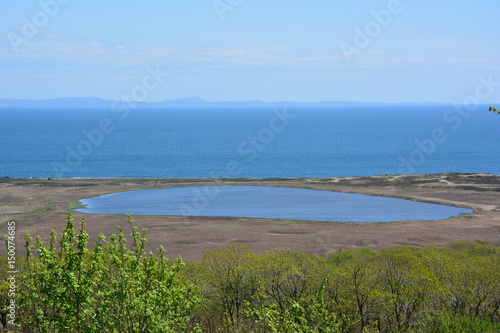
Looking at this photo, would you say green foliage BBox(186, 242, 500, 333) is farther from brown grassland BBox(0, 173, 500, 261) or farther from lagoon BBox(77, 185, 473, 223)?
lagoon BBox(77, 185, 473, 223)

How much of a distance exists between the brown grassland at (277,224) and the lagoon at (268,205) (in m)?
3.93

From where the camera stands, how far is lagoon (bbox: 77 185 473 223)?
88.9m

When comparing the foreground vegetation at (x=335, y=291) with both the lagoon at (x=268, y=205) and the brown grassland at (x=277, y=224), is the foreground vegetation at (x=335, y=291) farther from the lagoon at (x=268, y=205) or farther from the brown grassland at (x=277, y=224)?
the lagoon at (x=268, y=205)

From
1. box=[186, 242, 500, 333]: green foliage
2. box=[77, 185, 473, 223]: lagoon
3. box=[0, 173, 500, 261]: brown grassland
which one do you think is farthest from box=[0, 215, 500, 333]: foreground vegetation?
box=[77, 185, 473, 223]: lagoon

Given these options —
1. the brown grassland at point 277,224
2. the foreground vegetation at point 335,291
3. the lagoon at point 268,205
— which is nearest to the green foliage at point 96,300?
the foreground vegetation at point 335,291

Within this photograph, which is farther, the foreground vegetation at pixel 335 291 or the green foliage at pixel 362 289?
the green foliage at pixel 362 289

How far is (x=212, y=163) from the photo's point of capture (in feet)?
573

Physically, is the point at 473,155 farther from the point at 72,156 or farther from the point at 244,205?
the point at 72,156

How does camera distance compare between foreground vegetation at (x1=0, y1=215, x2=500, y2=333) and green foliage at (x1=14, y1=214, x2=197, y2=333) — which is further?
foreground vegetation at (x1=0, y1=215, x2=500, y2=333)

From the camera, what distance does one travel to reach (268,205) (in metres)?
98.1

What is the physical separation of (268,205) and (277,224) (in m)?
17.2

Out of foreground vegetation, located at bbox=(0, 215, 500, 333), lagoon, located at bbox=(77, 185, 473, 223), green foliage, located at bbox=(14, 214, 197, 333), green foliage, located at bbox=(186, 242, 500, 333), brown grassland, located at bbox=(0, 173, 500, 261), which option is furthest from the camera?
lagoon, located at bbox=(77, 185, 473, 223)

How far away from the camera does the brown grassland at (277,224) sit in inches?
2746

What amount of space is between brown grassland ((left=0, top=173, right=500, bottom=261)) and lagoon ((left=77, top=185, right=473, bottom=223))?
3926 mm
